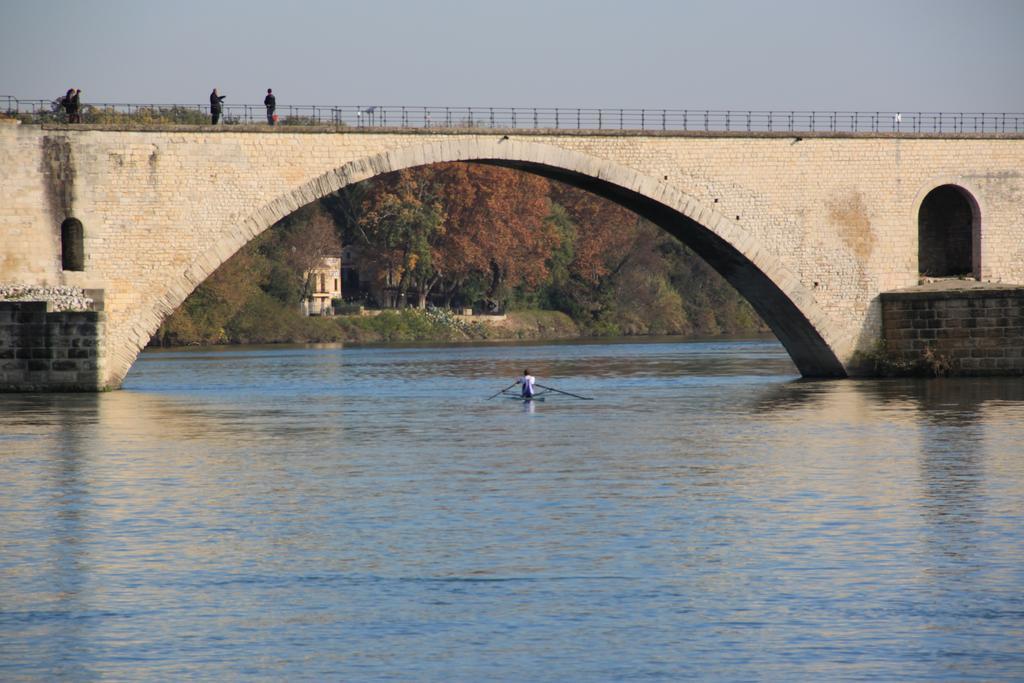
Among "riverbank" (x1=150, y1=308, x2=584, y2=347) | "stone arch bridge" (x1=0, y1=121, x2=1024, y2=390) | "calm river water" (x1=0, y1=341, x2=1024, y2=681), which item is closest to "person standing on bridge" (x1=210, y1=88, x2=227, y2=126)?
"stone arch bridge" (x1=0, y1=121, x2=1024, y2=390)

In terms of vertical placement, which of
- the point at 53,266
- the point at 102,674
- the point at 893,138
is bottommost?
the point at 102,674

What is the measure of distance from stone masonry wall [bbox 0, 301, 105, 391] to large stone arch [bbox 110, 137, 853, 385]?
81cm

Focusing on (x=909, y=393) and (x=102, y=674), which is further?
(x=909, y=393)

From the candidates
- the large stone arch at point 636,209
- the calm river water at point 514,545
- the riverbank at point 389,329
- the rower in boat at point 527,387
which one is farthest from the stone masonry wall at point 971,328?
the riverbank at point 389,329

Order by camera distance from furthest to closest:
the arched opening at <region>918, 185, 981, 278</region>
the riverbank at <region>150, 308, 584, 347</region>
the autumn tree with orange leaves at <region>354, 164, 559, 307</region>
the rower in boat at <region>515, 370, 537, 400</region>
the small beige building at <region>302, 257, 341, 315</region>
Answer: the small beige building at <region>302, 257, 341, 315</region>
the autumn tree with orange leaves at <region>354, 164, 559, 307</region>
the riverbank at <region>150, 308, 584, 347</region>
the arched opening at <region>918, 185, 981, 278</region>
the rower in boat at <region>515, 370, 537, 400</region>

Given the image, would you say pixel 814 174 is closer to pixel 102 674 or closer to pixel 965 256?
pixel 965 256

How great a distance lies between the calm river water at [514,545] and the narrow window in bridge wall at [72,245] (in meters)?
5.35

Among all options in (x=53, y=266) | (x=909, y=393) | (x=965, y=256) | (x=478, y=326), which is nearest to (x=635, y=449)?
(x=909, y=393)

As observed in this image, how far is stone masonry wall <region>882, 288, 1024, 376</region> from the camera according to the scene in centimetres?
4034

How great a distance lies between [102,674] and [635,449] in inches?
572

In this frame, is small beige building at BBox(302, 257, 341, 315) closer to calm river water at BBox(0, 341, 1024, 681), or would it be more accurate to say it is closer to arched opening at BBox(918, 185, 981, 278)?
arched opening at BBox(918, 185, 981, 278)

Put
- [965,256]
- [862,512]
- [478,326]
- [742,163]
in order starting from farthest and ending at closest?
1. [478,326]
2. [965,256]
3. [742,163]
4. [862,512]

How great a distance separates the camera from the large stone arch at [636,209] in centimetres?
3684

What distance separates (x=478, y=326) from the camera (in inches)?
3354
